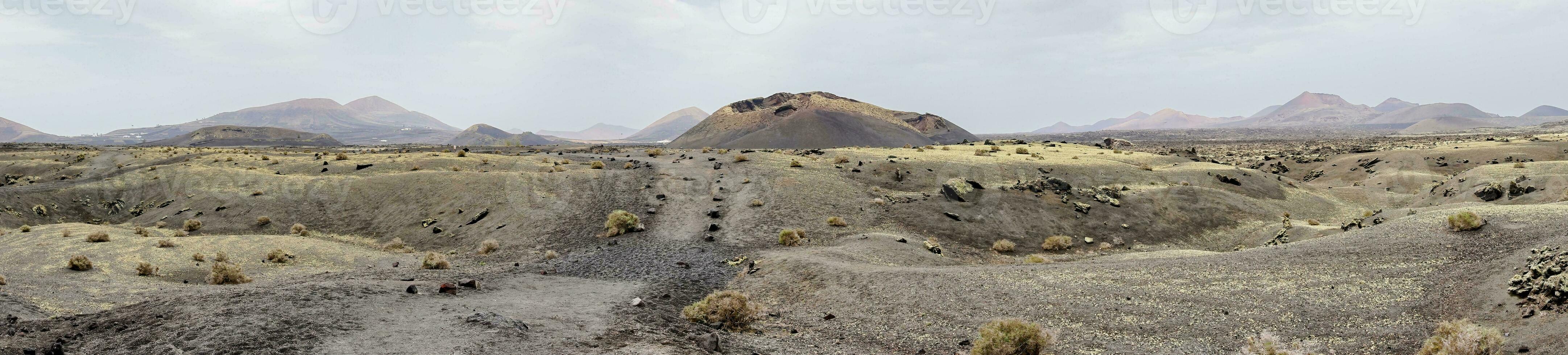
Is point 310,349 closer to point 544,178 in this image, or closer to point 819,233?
point 819,233

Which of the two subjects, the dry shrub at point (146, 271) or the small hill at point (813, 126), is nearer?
the dry shrub at point (146, 271)

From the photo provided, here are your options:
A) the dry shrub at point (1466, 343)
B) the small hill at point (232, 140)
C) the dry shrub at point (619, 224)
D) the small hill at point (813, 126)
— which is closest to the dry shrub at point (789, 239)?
the dry shrub at point (619, 224)

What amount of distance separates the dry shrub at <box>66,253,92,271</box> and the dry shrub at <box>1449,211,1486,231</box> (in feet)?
115

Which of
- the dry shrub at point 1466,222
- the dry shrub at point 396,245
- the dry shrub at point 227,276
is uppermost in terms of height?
the dry shrub at point 1466,222

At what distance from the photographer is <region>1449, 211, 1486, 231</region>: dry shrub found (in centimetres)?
1401

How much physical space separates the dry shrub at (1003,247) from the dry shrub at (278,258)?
25612 mm

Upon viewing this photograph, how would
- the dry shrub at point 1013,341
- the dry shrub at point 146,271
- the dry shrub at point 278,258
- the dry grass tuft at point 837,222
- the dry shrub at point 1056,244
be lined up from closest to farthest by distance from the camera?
the dry shrub at point 1013,341 < the dry shrub at point 146,271 < the dry shrub at point 278,258 < the dry shrub at point 1056,244 < the dry grass tuft at point 837,222

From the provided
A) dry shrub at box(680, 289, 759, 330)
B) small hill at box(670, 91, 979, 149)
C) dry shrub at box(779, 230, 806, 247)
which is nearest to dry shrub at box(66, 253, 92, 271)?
dry shrub at box(680, 289, 759, 330)

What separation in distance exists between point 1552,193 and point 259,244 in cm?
4927

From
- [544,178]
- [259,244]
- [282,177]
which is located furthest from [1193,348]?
[282,177]

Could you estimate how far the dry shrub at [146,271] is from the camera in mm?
16344

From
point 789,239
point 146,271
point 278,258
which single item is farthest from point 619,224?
point 146,271

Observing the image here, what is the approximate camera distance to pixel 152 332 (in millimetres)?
9312

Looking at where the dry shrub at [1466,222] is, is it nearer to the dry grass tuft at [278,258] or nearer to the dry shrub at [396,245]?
the dry grass tuft at [278,258]
